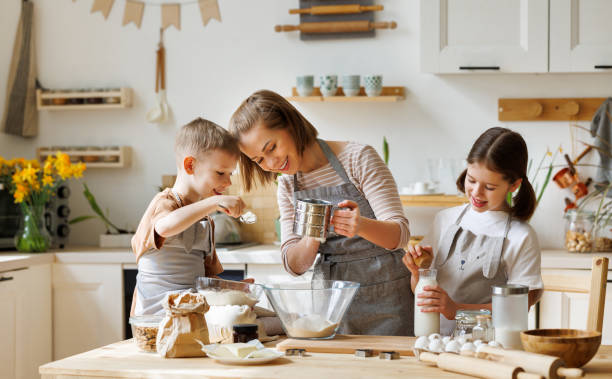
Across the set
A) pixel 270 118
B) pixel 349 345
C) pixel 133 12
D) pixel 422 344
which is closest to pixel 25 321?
pixel 133 12

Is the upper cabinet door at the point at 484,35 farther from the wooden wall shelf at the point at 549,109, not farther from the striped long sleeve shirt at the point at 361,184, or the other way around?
the striped long sleeve shirt at the point at 361,184

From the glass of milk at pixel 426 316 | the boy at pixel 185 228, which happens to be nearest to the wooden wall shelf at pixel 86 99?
the boy at pixel 185 228

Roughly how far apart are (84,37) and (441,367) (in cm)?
309

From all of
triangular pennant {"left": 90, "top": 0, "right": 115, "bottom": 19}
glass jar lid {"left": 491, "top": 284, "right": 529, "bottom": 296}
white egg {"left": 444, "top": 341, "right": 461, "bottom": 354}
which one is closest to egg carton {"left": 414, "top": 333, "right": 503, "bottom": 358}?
white egg {"left": 444, "top": 341, "right": 461, "bottom": 354}

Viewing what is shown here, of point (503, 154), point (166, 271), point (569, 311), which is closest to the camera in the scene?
point (166, 271)

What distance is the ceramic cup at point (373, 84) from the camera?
3383 millimetres

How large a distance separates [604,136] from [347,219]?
7.24 feet

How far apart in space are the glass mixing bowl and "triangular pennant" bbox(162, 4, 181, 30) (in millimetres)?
2451

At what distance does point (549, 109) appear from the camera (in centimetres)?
344

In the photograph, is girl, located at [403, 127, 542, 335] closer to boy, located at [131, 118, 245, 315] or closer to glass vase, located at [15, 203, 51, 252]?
boy, located at [131, 118, 245, 315]

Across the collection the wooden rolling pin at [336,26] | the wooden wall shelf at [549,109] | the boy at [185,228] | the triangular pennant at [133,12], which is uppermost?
the triangular pennant at [133,12]

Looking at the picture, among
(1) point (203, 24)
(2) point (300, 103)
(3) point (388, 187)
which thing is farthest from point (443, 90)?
(3) point (388, 187)

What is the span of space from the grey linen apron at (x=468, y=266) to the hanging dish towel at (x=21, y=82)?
2.67 meters

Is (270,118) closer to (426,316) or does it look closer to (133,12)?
(426,316)
